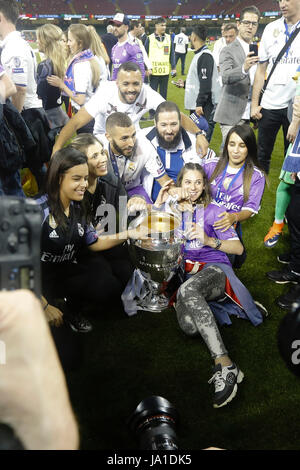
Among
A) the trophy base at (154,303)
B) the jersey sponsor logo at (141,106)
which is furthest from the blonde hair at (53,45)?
the trophy base at (154,303)

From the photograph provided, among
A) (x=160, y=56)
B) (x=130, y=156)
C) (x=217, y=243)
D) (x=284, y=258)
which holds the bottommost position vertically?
(x=284, y=258)

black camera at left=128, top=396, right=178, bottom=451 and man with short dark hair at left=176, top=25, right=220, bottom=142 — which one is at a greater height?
man with short dark hair at left=176, top=25, right=220, bottom=142

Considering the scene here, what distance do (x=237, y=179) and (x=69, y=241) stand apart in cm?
108

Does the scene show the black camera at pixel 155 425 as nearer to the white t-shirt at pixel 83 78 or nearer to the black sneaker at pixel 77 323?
the black sneaker at pixel 77 323

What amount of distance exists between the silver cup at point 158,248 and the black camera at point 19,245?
152cm

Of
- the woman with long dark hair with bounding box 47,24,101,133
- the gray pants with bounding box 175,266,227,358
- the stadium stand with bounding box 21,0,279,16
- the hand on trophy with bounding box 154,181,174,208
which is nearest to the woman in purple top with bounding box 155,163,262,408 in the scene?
the gray pants with bounding box 175,266,227,358

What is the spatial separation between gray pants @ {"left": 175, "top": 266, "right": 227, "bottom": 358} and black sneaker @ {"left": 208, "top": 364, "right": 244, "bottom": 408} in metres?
0.08

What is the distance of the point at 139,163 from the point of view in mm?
2615

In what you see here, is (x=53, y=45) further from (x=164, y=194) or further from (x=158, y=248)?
(x=158, y=248)

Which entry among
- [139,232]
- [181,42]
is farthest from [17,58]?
[181,42]

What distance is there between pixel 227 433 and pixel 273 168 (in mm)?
3441

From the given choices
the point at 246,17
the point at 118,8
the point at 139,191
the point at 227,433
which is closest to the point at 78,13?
the point at 118,8

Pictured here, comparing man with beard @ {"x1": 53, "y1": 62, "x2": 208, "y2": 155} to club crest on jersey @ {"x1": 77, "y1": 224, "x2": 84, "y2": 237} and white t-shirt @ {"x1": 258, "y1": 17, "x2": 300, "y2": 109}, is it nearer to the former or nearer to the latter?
white t-shirt @ {"x1": 258, "y1": 17, "x2": 300, "y2": 109}

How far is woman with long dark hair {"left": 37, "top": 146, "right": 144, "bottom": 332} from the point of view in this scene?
5.88 feet
